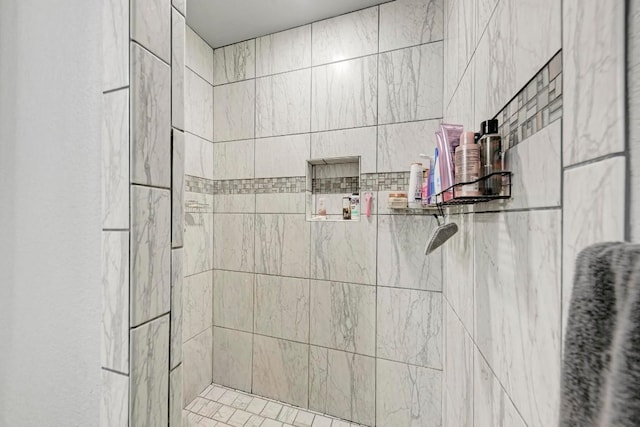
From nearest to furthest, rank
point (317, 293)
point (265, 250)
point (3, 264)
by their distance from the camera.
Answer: point (3, 264) < point (317, 293) < point (265, 250)

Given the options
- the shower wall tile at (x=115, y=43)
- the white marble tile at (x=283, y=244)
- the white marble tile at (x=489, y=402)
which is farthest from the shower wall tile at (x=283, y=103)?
the white marble tile at (x=489, y=402)

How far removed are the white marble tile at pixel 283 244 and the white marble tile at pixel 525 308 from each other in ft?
3.79

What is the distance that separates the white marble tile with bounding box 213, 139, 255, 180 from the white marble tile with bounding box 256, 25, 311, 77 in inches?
20.6

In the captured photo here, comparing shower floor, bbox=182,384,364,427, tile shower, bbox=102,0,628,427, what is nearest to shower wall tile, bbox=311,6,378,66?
tile shower, bbox=102,0,628,427

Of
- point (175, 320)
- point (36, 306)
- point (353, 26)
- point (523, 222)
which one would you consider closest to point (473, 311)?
point (523, 222)

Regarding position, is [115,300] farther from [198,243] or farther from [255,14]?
[255,14]

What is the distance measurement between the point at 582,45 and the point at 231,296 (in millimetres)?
2028

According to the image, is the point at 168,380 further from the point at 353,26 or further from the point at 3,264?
the point at 353,26

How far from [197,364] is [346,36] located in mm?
2415

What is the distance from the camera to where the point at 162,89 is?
0.54 meters

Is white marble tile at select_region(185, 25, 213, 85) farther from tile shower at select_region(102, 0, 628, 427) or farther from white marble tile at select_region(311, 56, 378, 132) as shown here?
white marble tile at select_region(311, 56, 378, 132)

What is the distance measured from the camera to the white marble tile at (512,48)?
0.43 m

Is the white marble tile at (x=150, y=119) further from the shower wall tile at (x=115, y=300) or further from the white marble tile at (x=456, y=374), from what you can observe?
the white marble tile at (x=456, y=374)

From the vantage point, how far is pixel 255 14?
1648mm
